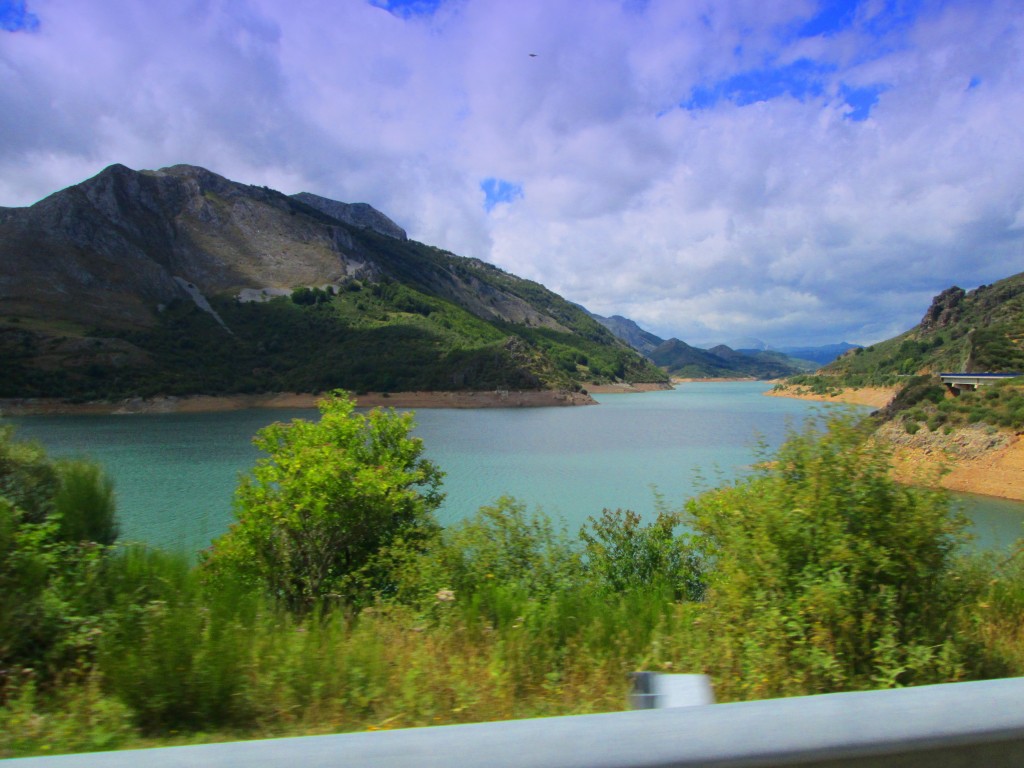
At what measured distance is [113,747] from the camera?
2496 mm

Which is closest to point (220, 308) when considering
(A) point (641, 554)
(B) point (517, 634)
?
(A) point (641, 554)

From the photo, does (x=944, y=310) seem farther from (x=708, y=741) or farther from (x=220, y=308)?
(x=220, y=308)

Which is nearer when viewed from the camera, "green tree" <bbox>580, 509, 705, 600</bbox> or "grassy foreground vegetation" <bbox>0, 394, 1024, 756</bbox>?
"grassy foreground vegetation" <bbox>0, 394, 1024, 756</bbox>

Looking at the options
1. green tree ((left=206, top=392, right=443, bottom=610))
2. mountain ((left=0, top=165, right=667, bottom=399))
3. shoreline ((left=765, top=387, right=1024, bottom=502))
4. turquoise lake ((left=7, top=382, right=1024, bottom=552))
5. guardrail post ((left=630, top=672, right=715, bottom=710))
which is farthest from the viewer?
mountain ((left=0, top=165, right=667, bottom=399))

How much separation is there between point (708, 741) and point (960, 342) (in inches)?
2688

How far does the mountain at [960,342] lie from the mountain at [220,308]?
40991 millimetres

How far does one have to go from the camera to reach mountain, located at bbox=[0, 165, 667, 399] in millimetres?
73375

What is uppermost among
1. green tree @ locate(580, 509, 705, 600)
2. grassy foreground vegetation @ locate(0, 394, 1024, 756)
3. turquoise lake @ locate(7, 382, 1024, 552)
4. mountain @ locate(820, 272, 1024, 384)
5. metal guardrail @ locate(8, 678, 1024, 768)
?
mountain @ locate(820, 272, 1024, 384)

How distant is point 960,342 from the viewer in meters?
56.6

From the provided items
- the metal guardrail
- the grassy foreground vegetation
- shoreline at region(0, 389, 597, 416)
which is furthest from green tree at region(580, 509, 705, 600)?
shoreline at region(0, 389, 597, 416)

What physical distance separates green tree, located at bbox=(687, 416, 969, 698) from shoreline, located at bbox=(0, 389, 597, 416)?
2218 inches

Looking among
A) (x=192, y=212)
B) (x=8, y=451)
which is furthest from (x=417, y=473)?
(x=192, y=212)

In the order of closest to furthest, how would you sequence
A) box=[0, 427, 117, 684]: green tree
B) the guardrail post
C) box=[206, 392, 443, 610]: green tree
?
1. the guardrail post
2. box=[0, 427, 117, 684]: green tree
3. box=[206, 392, 443, 610]: green tree

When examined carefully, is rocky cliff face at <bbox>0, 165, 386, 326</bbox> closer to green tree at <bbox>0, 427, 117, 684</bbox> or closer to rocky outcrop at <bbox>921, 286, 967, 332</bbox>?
green tree at <bbox>0, 427, 117, 684</bbox>
